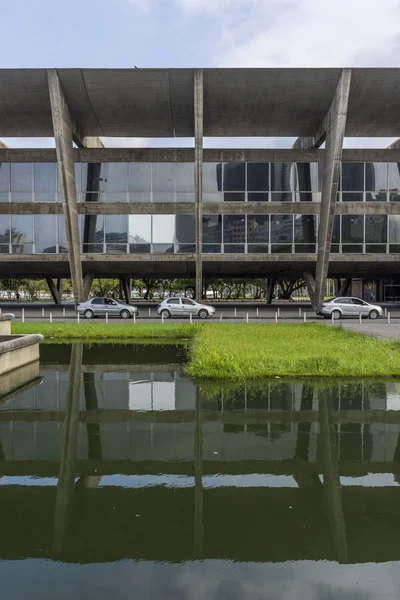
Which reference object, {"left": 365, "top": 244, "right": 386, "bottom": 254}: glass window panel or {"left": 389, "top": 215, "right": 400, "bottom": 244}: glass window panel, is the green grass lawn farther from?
{"left": 389, "top": 215, "right": 400, "bottom": 244}: glass window panel

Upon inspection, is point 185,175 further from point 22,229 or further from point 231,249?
point 22,229

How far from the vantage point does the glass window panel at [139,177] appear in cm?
3334

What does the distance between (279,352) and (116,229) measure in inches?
917

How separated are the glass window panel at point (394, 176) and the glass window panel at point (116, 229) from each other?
20.9 meters

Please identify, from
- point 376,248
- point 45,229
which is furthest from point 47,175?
point 376,248

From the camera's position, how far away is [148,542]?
12.3 ft

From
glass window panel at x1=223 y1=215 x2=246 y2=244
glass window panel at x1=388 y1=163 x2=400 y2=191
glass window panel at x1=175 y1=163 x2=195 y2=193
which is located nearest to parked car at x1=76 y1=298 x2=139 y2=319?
glass window panel at x1=223 y1=215 x2=246 y2=244

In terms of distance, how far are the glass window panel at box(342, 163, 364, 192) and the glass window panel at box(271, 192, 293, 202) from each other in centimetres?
424

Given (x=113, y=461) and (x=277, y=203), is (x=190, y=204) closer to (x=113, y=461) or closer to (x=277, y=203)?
(x=277, y=203)

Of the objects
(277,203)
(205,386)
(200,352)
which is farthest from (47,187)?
(205,386)

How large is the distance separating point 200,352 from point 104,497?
8072mm

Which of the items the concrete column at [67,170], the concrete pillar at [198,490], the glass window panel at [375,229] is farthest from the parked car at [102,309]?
the concrete pillar at [198,490]

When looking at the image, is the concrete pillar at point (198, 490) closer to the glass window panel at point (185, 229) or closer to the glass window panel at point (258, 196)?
the glass window panel at point (185, 229)

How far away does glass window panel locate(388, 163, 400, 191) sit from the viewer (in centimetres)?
3328
